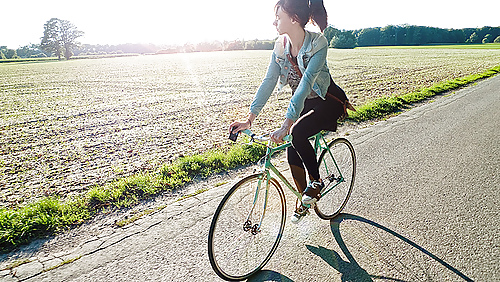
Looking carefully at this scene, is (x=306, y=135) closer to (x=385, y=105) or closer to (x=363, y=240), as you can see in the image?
(x=363, y=240)

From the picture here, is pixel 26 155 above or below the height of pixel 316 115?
below

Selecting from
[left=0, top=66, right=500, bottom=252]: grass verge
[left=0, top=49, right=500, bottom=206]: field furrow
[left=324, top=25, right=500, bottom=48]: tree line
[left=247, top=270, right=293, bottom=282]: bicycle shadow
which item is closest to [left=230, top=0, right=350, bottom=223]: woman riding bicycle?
[left=247, top=270, right=293, bottom=282]: bicycle shadow

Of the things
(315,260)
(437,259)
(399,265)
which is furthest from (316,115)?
(437,259)

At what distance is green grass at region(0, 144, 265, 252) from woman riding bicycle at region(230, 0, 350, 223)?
2.29 meters

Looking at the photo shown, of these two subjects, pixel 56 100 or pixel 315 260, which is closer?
pixel 315 260

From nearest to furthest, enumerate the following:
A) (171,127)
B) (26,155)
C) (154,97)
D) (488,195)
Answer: (488,195) < (26,155) < (171,127) < (154,97)

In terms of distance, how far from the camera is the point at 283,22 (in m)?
2.82

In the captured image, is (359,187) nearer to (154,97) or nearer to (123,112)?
(123,112)

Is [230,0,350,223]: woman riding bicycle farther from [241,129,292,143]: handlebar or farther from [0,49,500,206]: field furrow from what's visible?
[0,49,500,206]: field furrow

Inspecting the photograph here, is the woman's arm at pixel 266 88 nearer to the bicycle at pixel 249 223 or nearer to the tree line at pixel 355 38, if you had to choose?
the bicycle at pixel 249 223

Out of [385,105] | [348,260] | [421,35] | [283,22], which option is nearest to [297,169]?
[348,260]

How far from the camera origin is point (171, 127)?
9.24 m

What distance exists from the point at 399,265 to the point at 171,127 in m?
7.29

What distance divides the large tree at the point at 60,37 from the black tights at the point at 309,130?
11319 cm
